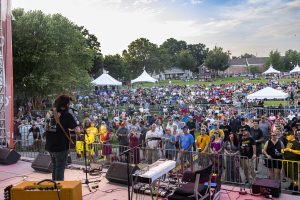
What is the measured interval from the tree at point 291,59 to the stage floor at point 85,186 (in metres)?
90.9

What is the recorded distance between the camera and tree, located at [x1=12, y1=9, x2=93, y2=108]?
2295cm

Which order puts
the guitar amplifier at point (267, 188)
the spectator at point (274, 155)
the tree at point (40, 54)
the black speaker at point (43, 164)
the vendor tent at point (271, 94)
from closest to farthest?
the guitar amplifier at point (267, 188) < the spectator at point (274, 155) < the black speaker at point (43, 164) < the vendor tent at point (271, 94) < the tree at point (40, 54)

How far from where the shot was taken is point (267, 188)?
7.51m

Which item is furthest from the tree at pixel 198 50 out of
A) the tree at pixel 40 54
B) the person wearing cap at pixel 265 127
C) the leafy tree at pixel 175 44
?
the person wearing cap at pixel 265 127

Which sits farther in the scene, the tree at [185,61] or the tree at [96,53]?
the tree at [185,61]

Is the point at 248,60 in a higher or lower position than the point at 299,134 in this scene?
higher

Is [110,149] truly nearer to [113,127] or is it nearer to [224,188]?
[224,188]

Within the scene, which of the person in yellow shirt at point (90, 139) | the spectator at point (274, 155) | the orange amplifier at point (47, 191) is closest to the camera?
the orange amplifier at point (47, 191)

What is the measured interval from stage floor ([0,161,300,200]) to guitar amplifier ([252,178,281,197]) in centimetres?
16

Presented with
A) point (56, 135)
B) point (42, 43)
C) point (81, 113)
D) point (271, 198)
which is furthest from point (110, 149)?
point (42, 43)

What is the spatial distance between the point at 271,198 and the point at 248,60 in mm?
131181

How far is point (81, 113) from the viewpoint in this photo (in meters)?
22.9

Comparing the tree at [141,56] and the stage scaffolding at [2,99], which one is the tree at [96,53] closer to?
the tree at [141,56]

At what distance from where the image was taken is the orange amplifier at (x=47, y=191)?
5559 millimetres
